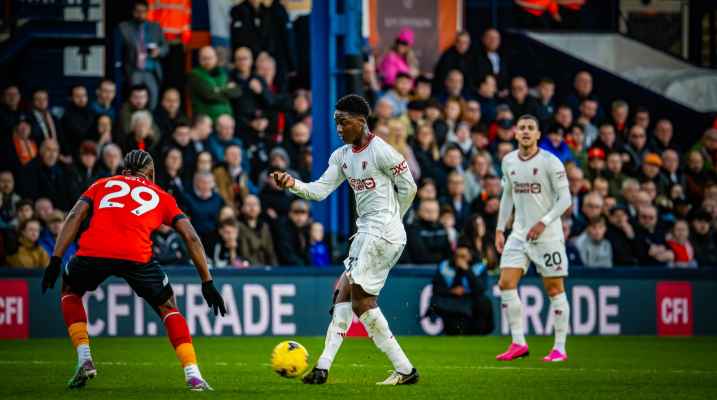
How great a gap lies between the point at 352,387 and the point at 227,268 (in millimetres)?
7103

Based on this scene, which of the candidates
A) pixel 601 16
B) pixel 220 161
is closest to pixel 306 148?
pixel 220 161

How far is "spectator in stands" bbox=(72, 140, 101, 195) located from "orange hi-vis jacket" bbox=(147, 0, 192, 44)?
3368 millimetres

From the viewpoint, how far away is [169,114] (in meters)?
19.2

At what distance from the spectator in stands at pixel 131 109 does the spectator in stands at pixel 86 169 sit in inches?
22.3

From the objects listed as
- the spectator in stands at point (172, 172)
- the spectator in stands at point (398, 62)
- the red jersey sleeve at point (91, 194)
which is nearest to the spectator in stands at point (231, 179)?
the spectator in stands at point (172, 172)

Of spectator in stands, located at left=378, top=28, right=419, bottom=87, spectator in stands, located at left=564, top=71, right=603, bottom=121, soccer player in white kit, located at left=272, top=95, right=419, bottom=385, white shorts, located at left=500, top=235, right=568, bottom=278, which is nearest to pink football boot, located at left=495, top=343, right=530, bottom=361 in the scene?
white shorts, located at left=500, top=235, right=568, bottom=278

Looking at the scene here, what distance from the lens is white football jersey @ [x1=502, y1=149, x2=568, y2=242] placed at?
1409 cm

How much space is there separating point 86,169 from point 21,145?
1031mm

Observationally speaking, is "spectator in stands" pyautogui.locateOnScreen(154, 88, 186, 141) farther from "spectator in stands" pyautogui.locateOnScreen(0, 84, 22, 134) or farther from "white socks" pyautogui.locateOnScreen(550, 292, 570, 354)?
"white socks" pyautogui.locateOnScreen(550, 292, 570, 354)

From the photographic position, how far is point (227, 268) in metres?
17.7

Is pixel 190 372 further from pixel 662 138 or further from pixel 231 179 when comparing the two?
pixel 662 138

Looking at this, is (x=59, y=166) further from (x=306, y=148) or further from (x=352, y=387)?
(x=352, y=387)

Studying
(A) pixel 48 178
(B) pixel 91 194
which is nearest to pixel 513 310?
(B) pixel 91 194

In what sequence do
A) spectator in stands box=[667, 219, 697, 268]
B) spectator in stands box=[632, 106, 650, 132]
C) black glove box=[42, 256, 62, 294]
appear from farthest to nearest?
spectator in stands box=[632, 106, 650, 132]
spectator in stands box=[667, 219, 697, 268]
black glove box=[42, 256, 62, 294]
